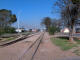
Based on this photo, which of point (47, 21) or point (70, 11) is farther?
point (47, 21)

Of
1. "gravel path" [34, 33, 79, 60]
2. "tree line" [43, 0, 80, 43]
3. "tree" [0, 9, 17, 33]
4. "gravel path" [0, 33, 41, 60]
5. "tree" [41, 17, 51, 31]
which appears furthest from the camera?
"tree" [41, 17, 51, 31]

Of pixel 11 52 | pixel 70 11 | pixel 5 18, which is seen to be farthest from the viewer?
pixel 5 18

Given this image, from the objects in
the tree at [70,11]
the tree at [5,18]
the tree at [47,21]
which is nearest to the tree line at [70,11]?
the tree at [70,11]

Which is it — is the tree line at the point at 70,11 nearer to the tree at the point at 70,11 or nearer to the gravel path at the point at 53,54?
the tree at the point at 70,11

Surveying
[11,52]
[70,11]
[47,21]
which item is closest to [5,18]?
[47,21]

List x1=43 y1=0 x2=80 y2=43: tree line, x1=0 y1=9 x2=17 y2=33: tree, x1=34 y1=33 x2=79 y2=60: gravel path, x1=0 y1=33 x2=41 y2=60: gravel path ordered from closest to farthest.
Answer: x1=34 y1=33 x2=79 y2=60: gravel path
x1=0 y1=33 x2=41 y2=60: gravel path
x1=43 y1=0 x2=80 y2=43: tree line
x1=0 y1=9 x2=17 y2=33: tree

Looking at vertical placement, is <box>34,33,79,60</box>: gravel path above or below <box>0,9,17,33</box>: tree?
below

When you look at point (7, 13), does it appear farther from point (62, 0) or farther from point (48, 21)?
point (62, 0)

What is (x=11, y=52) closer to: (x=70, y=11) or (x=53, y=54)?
(x=53, y=54)

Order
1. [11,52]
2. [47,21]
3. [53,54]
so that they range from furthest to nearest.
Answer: [47,21], [11,52], [53,54]

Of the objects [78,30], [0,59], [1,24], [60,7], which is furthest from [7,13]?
[0,59]

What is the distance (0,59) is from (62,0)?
16917 mm

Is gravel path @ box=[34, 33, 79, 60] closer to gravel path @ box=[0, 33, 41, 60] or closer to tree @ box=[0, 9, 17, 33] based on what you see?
gravel path @ box=[0, 33, 41, 60]

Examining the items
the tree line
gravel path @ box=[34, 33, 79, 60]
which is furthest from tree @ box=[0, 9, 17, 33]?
gravel path @ box=[34, 33, 79, 60]
